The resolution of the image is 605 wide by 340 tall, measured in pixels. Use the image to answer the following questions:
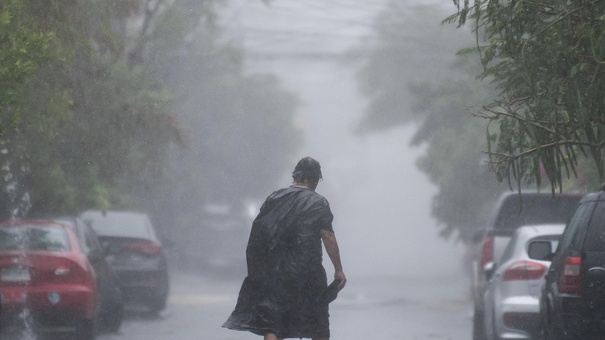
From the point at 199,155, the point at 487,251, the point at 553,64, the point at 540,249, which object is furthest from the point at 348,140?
the point at 553,64

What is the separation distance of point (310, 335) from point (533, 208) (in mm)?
7787

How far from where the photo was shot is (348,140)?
9712cm

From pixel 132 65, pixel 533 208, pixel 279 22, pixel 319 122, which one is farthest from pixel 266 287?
pixel 319 122

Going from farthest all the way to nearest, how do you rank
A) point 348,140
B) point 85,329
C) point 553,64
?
point 348,140 < point 85,329 < point 553,64

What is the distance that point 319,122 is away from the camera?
96.1m

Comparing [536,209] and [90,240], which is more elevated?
[536,209]

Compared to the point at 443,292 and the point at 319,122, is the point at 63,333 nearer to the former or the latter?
the point at 443,292

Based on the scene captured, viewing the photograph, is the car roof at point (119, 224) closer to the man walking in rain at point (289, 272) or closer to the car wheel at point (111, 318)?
the car wheel at point (111, 318)

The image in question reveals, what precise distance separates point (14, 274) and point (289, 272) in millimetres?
5827

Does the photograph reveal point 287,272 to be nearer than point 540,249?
Yes

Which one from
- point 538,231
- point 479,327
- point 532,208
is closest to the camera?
point 538,231

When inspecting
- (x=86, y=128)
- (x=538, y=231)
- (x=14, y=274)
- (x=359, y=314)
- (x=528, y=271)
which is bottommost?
(x=528, y=271)

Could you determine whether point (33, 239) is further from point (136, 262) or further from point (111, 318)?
point (136, 262)

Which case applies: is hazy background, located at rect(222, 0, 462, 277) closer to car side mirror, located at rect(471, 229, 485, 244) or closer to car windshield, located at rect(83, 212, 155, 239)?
car windshield, located at rect(83, 212, 155, 239)
